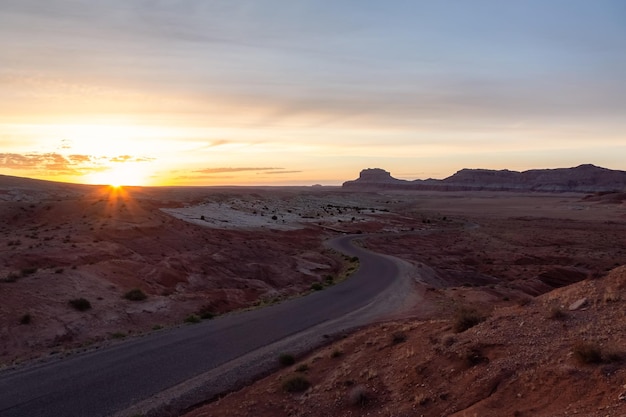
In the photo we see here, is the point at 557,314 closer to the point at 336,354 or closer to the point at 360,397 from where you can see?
the point at 360,397

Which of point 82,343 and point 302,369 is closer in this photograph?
point 302,369

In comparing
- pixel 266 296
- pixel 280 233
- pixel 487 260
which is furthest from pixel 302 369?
pixel 280 233

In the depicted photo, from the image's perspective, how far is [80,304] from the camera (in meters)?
23.7

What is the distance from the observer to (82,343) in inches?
804

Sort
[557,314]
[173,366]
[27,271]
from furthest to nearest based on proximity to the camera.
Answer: [27,271] → [173,366] → [557,314]

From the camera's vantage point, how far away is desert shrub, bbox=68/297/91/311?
23.6 m

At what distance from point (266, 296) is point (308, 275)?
801 centimetres

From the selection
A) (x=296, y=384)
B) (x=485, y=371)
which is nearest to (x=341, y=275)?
(x=296, y=384)

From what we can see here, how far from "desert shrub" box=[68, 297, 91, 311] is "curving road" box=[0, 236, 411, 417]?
477 cm

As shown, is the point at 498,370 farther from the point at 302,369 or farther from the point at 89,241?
the point at 89,241

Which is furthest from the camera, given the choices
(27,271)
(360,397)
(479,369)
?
(27,271)

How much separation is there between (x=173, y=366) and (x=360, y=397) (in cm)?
715

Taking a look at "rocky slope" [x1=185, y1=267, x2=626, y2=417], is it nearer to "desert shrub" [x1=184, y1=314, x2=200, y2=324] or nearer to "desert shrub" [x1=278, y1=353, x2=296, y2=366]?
"desert shrub" [x1=278, y1=353, x2=296, y2=366]

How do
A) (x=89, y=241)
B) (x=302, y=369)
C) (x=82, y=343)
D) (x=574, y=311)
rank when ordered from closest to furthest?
(x=574, y=311) → (x=302, y=369) → (x=82, y=343) → (x=89, y=241)
